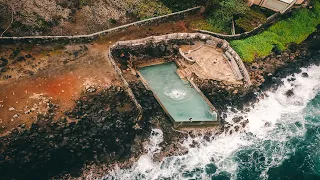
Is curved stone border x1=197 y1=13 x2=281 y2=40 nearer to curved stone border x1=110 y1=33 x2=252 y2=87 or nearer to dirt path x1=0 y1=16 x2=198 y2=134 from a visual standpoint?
curved stone border x1=110 y1=33 x2=252 y2=87

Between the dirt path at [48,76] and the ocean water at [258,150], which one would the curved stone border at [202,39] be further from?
the ocean water at [258,150]

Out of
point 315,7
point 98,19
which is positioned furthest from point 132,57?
point 315,7

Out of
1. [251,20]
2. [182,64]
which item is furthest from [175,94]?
[251,20]

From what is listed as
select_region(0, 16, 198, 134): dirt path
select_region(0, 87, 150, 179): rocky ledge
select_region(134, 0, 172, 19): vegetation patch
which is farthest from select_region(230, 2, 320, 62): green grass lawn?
select_region(0, 87, 150, 179): rocky ledge

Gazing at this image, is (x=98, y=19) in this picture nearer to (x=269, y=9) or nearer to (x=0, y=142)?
(x=0, y=142)

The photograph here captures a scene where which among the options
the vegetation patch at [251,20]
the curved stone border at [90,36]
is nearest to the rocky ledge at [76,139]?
the curved stone border at [90,36]

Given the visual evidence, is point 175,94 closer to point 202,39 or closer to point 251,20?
point 202,39
